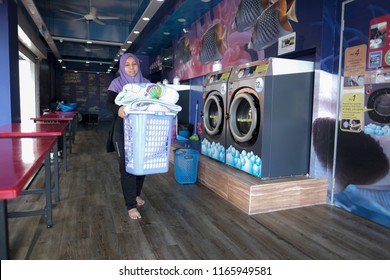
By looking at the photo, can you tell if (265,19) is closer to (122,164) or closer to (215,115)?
(215,115)

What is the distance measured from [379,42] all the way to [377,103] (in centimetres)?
52

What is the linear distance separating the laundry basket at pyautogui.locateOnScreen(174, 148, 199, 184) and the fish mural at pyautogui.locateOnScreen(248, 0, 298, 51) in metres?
1.63

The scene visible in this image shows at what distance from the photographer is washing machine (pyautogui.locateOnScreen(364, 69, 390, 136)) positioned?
2467 millimetres

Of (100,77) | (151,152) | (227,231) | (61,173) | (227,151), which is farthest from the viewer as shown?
(100,77)

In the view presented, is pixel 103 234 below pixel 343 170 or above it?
below

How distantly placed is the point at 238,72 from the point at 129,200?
1853 mm

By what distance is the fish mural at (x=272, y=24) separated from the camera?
325 centimetres

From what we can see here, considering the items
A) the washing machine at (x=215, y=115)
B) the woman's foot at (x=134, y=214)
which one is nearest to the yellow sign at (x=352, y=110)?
the washing machine at (x=215, y=115)

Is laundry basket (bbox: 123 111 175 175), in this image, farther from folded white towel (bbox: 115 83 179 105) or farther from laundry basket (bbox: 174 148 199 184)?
laundry basket (bbox: 174 148 199 184)

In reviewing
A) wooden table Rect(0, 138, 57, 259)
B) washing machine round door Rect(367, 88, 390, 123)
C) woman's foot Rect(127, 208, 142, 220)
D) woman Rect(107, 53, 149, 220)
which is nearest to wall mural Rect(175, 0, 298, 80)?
washing machine round door Rect(367, 88, 390, 123)

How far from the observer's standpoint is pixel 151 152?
2178mm

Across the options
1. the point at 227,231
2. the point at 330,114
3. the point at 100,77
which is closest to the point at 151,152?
the point at 227,231

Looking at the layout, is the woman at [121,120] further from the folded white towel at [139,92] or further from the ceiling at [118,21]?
the ceiling at [118,21]

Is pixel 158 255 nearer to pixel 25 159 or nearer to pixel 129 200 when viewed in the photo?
pixel 129 200
